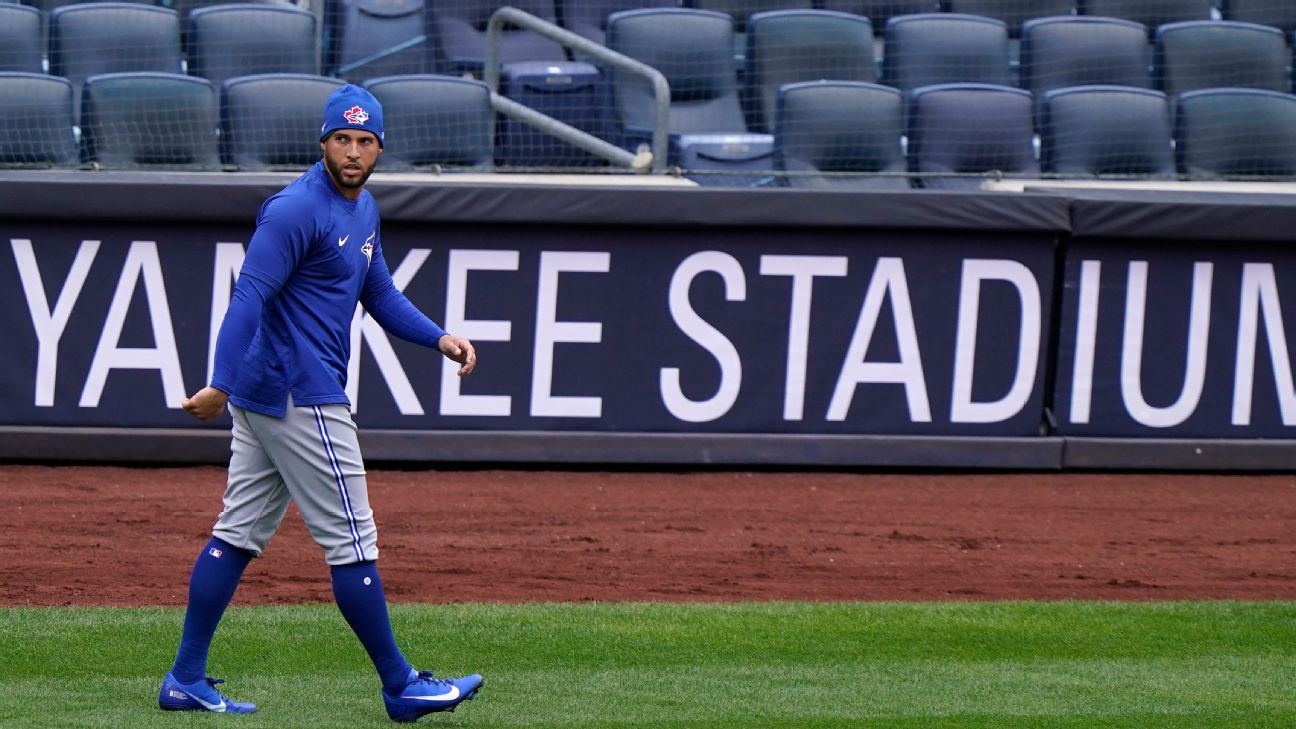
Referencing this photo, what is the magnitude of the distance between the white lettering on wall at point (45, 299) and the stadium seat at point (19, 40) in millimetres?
1803

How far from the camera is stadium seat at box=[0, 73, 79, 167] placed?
913 centimetres

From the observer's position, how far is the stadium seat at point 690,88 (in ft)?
33.8

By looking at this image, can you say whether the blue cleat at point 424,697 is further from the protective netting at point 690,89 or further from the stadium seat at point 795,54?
the stadium seat at point 795,54

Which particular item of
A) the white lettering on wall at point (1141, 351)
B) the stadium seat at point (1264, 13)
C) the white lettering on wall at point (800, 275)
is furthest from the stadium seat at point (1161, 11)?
the white lettering on wall at point (800, 275)

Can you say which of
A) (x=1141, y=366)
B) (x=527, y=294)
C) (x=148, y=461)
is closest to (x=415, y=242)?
(x=527, y=294)

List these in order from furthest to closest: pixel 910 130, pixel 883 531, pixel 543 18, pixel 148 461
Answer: pixel 543 18 → pixel 910 130 → pixel 148 461 → pixel 883 531

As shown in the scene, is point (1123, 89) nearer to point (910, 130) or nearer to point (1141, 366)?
point (910, 130)

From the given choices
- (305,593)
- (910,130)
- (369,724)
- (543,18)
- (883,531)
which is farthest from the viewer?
(543,18)

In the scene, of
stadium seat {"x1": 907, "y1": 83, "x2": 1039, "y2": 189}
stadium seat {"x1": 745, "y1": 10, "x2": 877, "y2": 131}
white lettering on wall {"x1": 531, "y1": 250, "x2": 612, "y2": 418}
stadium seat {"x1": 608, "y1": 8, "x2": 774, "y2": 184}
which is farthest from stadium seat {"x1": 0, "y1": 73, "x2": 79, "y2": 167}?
stadium seat {"x1": 907, "y1": 83, "x2": 1039, "y2": 189}

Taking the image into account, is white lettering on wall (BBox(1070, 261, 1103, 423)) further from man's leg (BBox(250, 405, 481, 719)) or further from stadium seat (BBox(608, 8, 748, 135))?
man's leg (BBox(250, 405, 481, 719))

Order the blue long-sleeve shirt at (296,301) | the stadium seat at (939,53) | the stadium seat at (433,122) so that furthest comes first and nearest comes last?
the stadium seat at (939,53), the stadium seat at (433,122), the blue long-sleeve shirt at (296,301)

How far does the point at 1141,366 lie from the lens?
928 cm

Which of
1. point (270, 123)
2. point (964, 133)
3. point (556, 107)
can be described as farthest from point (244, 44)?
point (964, 133)

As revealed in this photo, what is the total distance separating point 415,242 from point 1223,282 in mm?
4321
